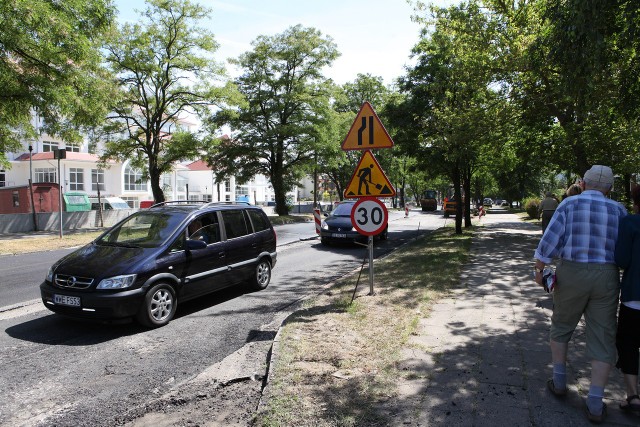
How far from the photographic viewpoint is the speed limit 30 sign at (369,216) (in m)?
6.48

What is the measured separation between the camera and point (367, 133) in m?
6.61

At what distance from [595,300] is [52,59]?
49.9 ft

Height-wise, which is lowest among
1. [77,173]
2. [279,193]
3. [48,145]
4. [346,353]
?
[346,353]

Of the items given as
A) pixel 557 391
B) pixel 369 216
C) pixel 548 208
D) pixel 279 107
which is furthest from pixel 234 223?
pixel 279 107

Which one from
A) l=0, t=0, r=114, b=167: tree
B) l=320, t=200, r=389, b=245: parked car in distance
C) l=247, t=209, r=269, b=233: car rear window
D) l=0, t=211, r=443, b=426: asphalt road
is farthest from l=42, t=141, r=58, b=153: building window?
l=247, t=209, r=269, b=233: car rear window

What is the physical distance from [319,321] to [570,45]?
206 inches

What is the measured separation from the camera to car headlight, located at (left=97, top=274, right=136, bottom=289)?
5.25 metres

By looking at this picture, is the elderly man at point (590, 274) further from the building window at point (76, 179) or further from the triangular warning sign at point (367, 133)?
the building window at point (76, 179)

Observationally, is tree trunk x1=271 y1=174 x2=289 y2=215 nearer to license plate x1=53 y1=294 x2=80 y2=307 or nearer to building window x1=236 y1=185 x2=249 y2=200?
license plate x1=53 y1=294 x2=80 y2=307

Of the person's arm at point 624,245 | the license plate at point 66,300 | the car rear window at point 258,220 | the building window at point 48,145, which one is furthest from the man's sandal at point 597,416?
the building window at point 48,145

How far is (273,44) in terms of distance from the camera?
35.2 m

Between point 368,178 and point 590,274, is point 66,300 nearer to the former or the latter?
point 368,178

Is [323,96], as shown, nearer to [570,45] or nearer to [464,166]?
[464,166]

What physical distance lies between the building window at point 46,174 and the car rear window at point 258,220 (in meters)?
47.3
